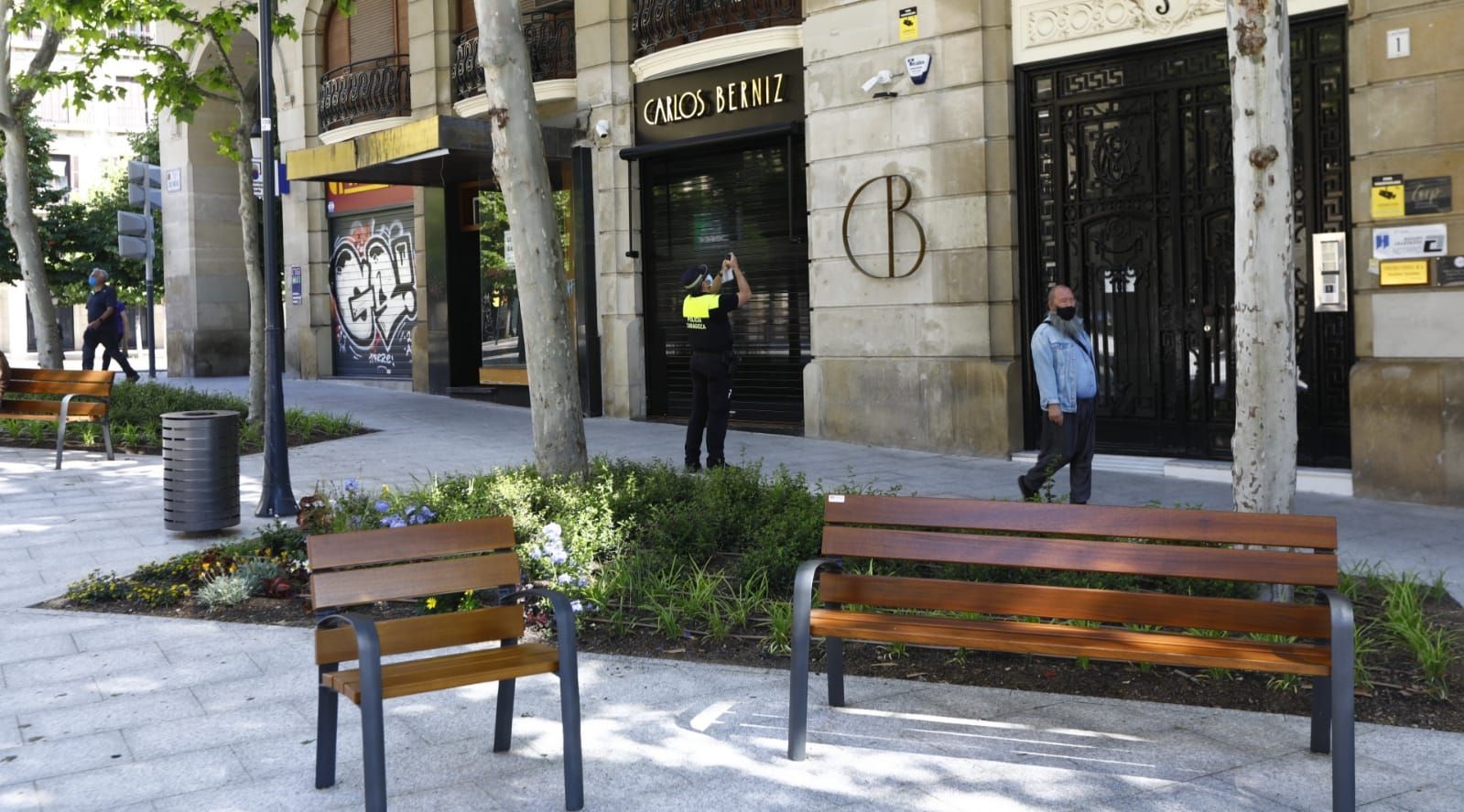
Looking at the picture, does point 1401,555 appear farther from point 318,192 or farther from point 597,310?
point 318,192

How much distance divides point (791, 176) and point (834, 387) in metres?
2.61

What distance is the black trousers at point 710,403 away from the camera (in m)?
11.8

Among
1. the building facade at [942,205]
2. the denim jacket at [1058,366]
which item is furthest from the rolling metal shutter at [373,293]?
the denim jacket at [1058,366]

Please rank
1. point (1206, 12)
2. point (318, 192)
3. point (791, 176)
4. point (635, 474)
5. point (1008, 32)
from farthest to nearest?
point (318, 192)
point (791, 176)
point (1008, 32)
point (1206, 12)
point (635, 474)

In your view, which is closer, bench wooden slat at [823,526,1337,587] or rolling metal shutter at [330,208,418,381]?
bench wooden slat at [823,526,1337,587]

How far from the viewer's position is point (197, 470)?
30.2 feet

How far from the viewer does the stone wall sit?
1002 cm

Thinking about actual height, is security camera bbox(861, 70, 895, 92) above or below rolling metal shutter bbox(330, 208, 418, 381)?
above

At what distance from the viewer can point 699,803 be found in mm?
4344

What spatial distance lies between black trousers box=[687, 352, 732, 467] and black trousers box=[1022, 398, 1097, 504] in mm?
3074

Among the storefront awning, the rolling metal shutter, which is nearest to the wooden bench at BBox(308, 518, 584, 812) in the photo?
the storefront awning

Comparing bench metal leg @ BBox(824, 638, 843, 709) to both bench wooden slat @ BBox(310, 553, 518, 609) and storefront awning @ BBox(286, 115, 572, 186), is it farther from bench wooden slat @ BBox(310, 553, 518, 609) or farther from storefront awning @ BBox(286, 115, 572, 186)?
storefront awning @ BBox(286, 115, 572, 186)

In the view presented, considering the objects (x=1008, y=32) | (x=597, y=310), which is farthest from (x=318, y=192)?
(x=1008, y=32)

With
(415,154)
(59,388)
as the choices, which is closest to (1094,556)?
(59,388)
